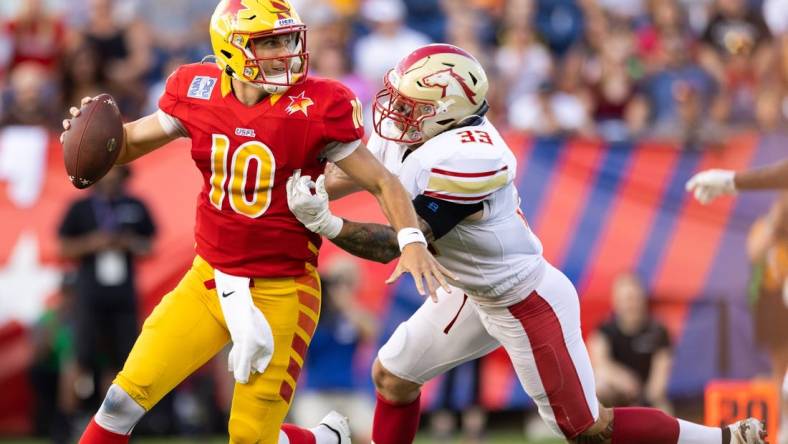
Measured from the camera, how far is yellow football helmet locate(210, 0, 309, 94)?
4.91 metres

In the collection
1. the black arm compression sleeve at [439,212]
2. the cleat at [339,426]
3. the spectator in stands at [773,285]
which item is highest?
the black arm compression sleeve at [439,212]

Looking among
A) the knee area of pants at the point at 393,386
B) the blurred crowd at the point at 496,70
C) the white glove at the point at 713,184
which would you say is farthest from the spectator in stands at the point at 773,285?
the knee area of pants at the point at 393,386

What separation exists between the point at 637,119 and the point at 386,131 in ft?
16.5

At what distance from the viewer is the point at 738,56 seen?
36.1 ft

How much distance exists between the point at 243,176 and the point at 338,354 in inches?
131

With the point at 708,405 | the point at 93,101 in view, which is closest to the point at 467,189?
the point at 93,101

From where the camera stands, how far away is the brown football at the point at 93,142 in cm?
501

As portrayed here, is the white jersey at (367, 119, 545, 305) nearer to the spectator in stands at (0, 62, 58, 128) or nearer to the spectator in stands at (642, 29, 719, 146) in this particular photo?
the spectator in stands at (0, 62, 58, 128)

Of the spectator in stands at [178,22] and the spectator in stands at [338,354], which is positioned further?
the spectator in stands at [178,22]

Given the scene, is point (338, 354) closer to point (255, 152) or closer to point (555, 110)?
point (555, 110)

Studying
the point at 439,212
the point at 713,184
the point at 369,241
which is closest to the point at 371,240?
the point at 369,241

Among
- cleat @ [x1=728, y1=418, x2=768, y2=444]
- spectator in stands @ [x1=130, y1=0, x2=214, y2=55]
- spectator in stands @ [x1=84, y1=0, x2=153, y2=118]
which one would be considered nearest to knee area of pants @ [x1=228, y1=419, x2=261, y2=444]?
cleat @ [x1=728, y1=418, x2=768, y2=444]

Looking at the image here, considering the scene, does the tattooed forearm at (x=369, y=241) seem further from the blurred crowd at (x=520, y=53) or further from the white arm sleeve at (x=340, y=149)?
the blurred crowd at (x=520, y=53)

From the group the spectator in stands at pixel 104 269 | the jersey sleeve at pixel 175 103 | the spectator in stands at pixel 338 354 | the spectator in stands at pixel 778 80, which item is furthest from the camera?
the spectator in stands at pixel 778 80
